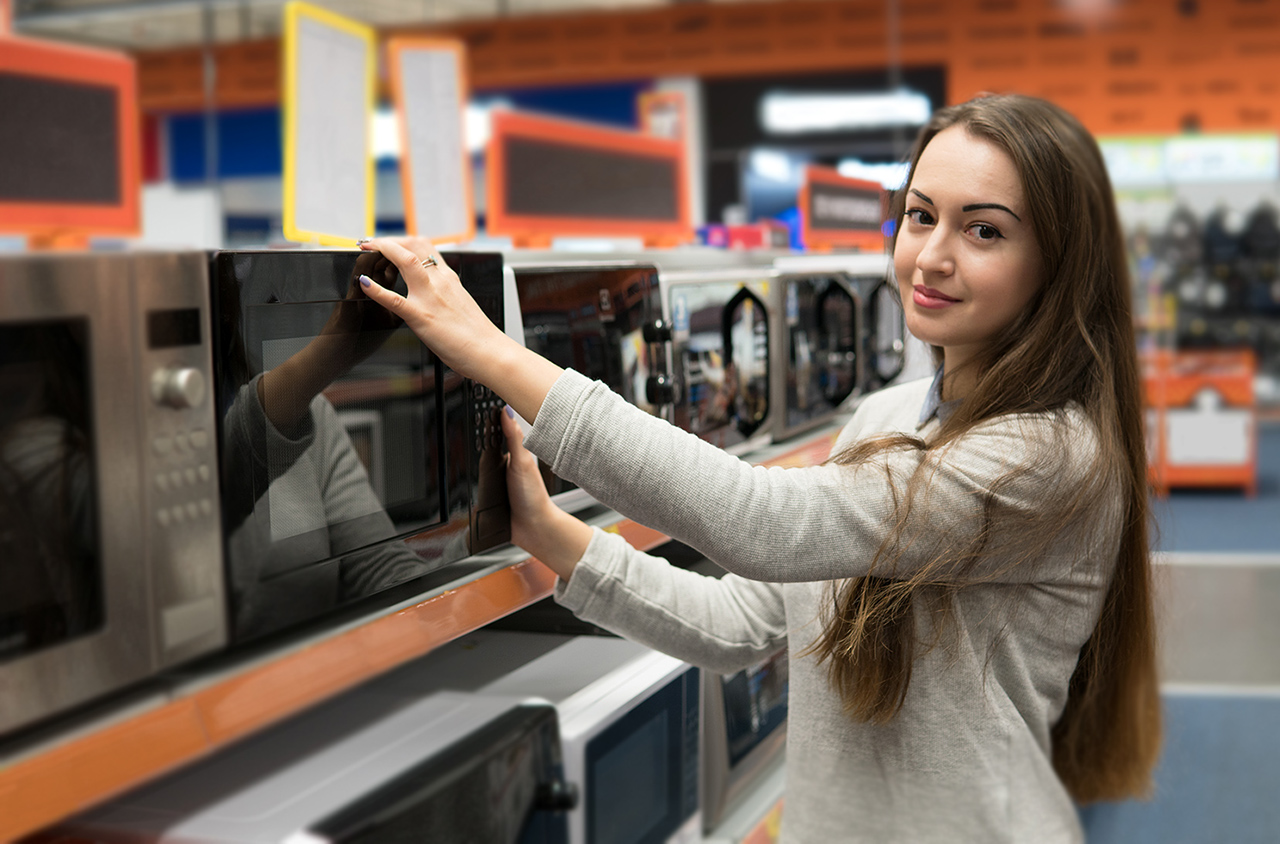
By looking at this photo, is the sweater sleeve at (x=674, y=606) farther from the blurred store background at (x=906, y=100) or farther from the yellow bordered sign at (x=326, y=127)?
the blurred store background at (x=906, y=100)

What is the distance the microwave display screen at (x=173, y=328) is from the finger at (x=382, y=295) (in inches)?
6.6

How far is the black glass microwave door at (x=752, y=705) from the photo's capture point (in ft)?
5.79

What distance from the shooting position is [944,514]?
1051 millimetres

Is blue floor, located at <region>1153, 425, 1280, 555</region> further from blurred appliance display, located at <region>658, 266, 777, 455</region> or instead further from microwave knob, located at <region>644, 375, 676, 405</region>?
microwave knob, located at <region>644, 375, 676, 405</region>

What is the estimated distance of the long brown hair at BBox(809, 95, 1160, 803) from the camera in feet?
3.62

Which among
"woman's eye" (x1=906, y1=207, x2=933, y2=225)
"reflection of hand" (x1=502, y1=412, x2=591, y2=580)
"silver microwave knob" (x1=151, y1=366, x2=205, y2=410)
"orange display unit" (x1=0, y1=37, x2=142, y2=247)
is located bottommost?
"reflection of hand" (x1=502, y1=412, x2=591, y2=580)

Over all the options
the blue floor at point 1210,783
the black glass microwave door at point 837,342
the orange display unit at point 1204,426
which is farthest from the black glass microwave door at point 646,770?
the orange display unit at point 1204,426

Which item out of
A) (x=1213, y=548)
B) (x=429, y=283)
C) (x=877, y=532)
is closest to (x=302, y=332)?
(x=429, y=283)

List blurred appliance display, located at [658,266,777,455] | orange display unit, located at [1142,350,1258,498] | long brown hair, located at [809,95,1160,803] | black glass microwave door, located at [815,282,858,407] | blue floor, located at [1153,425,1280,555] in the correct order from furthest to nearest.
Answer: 1. orange display unit, located at [1142,350,1258,498]
2. blue floor, located at [1153,425,1280,555]
3. black glass microwave door, located at [815,282,858,407]
4. blurred appliance display, located at [658,266,777,455]
5. long brown hair, located at [809,95,1160,803]

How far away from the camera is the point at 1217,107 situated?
8578mm

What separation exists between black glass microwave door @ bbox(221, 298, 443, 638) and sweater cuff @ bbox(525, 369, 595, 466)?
16 cm

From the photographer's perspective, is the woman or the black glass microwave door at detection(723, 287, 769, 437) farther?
the black glass microwave door at detection(723, 287, 769, 437)

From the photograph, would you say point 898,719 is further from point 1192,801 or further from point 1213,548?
point 1213,548

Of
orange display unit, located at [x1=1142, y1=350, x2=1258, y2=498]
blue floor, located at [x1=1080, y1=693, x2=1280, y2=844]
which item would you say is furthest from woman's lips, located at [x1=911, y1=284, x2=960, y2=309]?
orange display unit, located at [x1=1142, y1=350, x2=1258, y2=498]
